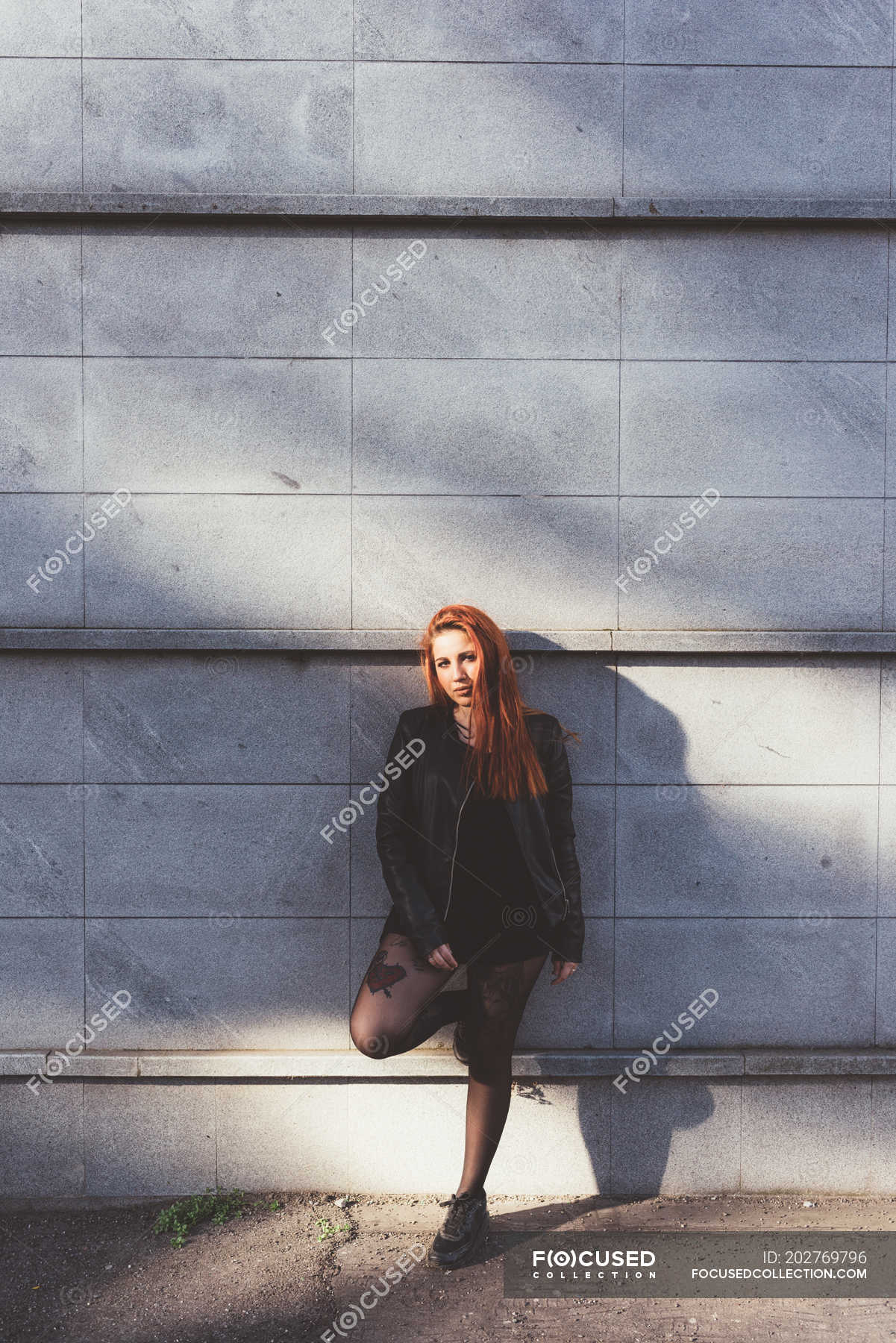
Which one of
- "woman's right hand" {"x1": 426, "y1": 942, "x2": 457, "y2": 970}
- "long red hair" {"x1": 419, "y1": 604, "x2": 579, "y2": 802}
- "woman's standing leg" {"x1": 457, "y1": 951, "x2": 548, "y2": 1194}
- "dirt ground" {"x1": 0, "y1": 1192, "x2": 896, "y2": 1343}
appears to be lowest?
"dirt ground" {"x1": 0, "y1": 1192, "x2": 896, "y2": 1343}

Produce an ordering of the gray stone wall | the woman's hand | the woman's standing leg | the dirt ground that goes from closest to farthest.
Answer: the dirt ground → the woman's standing leg → the woman's hand → the gray stone wall

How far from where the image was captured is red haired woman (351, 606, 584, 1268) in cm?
352

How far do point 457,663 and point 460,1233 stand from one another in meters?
2.27

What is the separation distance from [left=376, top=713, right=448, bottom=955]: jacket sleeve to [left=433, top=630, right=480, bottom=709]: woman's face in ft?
0.93

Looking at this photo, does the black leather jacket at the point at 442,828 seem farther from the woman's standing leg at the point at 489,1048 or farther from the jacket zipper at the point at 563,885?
the woman's standing leg at the point at 489,1048

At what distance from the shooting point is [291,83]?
3.95 metres

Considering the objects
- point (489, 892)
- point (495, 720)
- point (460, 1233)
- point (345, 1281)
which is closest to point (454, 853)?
point (489, 892)

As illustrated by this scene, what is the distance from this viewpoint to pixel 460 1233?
357cm

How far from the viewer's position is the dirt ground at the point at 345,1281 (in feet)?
10.8

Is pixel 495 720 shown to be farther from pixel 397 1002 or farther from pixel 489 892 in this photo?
pixel 397 1002

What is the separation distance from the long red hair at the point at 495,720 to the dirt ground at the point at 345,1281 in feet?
6.36

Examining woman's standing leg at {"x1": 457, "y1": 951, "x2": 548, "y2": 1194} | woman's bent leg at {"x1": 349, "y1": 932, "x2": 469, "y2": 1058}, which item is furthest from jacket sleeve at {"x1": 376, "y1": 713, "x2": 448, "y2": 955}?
woman's standing leg at {"x1": 457, "y1": 951, "x2": 548, "y2": 1194}

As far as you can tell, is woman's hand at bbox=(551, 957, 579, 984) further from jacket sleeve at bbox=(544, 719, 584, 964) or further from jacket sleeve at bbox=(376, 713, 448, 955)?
jacket sleeve at bbox=(376, 713, 448, 955)

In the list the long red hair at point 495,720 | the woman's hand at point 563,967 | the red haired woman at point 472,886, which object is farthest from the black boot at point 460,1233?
the long red hair at point 495,720
